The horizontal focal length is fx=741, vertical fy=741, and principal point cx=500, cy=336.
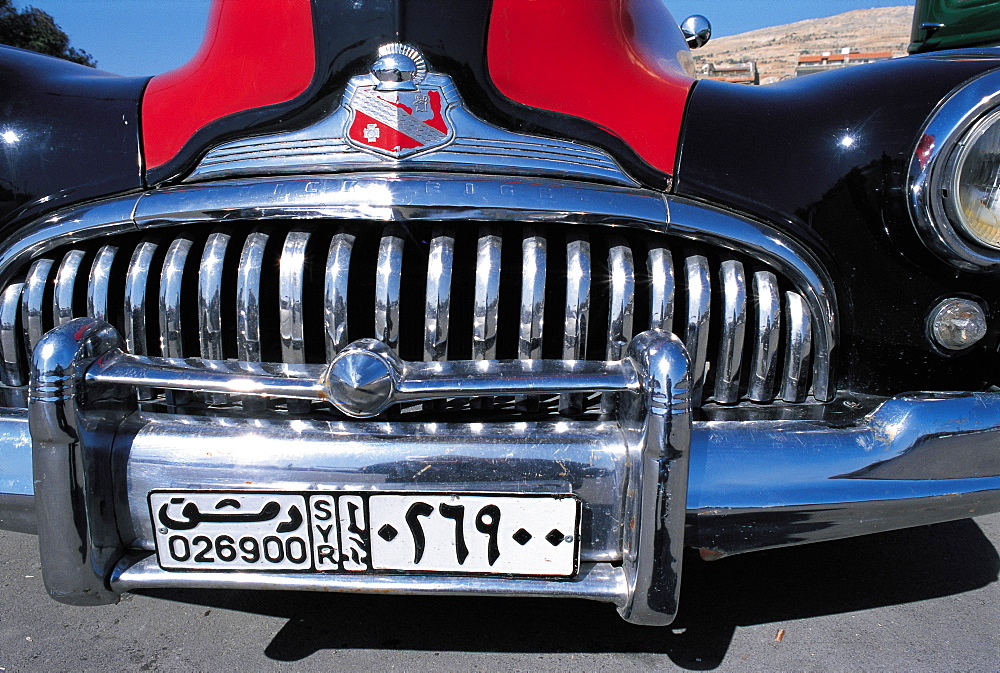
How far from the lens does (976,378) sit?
147 centimetres

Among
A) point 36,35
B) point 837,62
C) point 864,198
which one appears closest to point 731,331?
point 864,198

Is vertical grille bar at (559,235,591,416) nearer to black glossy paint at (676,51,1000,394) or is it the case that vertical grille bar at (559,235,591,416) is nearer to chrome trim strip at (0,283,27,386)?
black glossy paint at (676,51,1000,394)

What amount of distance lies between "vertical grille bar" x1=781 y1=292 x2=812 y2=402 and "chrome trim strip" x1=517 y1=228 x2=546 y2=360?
1.60 ft

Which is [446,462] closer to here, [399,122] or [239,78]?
[399,122]

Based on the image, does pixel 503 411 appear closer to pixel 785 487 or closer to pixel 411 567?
pixel 411 567

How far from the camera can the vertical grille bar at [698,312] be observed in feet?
4.57

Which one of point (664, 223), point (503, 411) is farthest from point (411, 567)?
point (664, 223)

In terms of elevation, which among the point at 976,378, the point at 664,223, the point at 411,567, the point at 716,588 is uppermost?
the point at 664,223

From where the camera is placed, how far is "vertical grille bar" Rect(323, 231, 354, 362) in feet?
4.44

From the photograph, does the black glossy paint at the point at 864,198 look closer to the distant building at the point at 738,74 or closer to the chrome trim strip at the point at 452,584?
the chrome trim strip at the point at 452,584

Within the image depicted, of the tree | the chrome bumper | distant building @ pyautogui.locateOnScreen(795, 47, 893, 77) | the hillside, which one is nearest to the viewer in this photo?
the chrome bumper

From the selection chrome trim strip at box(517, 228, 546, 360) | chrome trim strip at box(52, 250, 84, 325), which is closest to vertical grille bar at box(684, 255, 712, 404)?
chrome trim strip at box(517, 228, 546, 360)

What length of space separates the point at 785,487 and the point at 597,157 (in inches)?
28.1

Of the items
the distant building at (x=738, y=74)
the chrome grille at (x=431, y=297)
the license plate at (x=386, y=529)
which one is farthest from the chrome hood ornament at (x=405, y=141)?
the distant building at (x=738, y=74)
